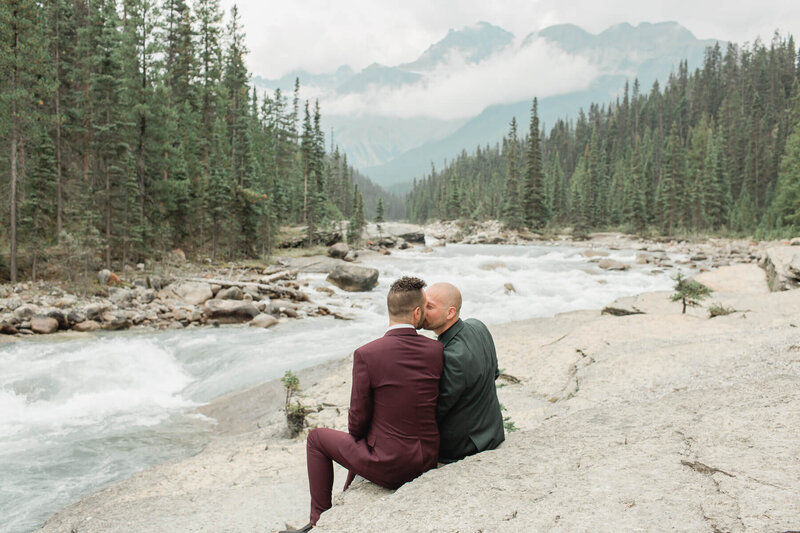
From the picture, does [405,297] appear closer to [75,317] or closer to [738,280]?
[75,317]

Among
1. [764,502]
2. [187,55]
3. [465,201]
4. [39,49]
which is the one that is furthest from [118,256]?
[465,201]

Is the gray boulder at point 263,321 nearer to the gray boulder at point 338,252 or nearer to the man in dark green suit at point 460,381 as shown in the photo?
the man in dark green suit at point 460,381

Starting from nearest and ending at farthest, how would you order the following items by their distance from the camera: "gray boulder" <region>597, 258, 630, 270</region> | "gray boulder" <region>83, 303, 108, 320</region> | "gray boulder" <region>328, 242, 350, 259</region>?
"gray boulder" <region>83, 303, 108, 320</region> → "gray boulder" <region>597, 258, 630, 270</region> → "gray boulder" <region>328, 242, 350, 259</region>

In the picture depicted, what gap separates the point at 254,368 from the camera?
11109mm

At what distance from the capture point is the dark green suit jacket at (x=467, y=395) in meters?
3.05

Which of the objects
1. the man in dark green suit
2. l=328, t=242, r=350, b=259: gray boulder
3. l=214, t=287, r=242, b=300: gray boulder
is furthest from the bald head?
l=328, t=242, r=350, b=259: gray boulder

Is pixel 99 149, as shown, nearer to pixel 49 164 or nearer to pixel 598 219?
pixel 49 164

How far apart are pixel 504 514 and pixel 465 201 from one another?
281 ft

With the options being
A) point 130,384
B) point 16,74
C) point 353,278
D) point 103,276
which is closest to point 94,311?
point 103,276

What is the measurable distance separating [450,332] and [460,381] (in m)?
0.36

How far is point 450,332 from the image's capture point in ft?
10.6

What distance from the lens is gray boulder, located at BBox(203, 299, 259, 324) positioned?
16359mm

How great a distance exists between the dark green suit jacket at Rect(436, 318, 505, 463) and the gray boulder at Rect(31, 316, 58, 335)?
1488cm

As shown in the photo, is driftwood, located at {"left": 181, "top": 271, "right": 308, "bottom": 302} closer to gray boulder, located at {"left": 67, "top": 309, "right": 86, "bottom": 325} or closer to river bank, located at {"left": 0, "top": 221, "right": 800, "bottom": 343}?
river bank, located at {"left": 0, "top": 221, "right": 800, "bottom": 343}
